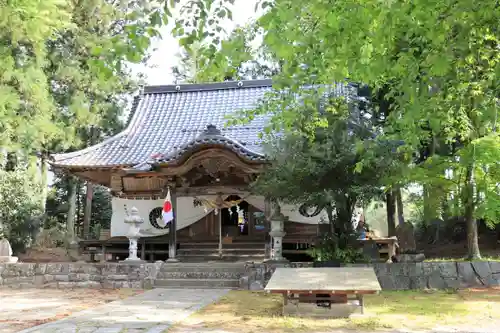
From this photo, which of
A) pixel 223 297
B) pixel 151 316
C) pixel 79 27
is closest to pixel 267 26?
pixel 151 316

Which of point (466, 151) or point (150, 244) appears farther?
point (150, 244)

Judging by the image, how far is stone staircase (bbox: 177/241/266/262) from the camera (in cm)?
1424

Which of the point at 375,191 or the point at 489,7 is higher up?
the point at 489,7

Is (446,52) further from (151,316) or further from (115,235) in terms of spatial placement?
(115,235)

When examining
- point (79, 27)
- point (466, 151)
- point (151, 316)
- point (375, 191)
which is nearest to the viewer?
point (151, 316)

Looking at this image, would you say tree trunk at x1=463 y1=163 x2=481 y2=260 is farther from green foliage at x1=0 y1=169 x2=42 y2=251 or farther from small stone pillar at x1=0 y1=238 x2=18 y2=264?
green foliage at x1=0 y1=169 x2=42 y2=251

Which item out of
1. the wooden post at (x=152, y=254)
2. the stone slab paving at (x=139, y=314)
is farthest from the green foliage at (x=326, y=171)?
the wooden post at (x=152, y=254)

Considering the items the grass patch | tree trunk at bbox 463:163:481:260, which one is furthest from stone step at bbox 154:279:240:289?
tree trunk at bbox 463:163:481:260

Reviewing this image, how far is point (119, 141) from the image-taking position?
1689 cm

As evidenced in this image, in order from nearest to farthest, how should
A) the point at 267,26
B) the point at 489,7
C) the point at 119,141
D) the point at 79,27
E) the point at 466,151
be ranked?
the point at 489,7 < the point at 267,26 < the point at 466,151 < the point at 119,141 < the point at 79,27

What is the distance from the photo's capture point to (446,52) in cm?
348

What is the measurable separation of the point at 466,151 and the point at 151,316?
23.3 feet

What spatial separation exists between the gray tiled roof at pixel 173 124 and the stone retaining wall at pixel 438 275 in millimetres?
5226

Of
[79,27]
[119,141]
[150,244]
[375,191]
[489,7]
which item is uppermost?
[79,27]
